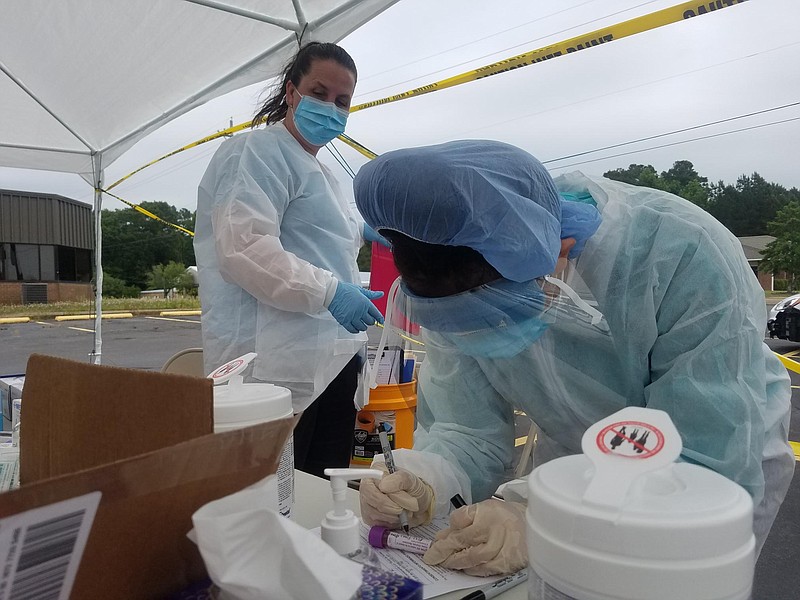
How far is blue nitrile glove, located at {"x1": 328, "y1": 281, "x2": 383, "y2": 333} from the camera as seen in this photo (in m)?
1.51

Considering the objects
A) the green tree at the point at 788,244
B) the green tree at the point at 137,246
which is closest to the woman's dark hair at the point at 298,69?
the green tree at the point at 788,244

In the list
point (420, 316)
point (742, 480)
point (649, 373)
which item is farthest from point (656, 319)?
point (420, 316)

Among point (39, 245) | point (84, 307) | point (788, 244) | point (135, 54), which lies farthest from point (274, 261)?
point (39, 245)

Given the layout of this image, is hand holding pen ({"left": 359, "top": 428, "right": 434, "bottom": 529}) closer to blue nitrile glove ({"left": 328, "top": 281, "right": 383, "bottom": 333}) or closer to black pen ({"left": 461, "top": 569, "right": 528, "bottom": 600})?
black pen ({"left": 461, "top": 569, "right": 528, "bottom": 600})

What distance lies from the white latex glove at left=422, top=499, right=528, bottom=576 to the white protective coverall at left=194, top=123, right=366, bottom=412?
881 millimetres

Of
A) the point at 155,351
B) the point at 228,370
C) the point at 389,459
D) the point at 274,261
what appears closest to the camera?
the point at 228,370

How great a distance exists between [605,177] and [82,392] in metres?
0.78

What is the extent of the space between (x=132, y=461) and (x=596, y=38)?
191cm

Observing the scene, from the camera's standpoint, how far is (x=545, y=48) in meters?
1.96

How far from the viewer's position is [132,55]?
Result: 102 inches

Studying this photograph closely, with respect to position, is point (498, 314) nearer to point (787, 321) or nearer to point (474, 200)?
point (474, 200)

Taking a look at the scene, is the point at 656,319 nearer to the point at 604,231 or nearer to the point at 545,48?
the point at 604,231

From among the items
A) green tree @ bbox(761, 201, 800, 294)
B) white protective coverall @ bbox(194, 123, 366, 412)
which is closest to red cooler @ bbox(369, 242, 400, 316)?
white protective coverall @ bbox(194, 123, 366, 412)

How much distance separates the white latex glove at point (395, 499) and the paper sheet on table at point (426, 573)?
1.3 inches
